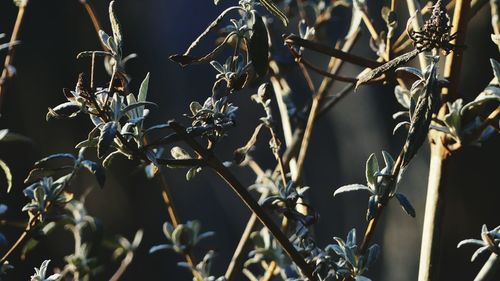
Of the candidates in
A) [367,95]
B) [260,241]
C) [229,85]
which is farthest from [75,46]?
[229,85]

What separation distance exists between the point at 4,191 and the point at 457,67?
2.53 m

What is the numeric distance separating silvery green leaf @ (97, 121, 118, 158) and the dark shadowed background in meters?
2.30

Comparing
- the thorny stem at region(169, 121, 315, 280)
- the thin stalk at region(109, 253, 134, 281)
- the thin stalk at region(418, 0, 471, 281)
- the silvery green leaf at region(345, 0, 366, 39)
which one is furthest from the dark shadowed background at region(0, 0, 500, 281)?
the thorny stem at region(169, 121, 315, 280)

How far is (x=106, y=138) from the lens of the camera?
2.10ft

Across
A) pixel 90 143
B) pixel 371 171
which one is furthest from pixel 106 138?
pixel 371 171

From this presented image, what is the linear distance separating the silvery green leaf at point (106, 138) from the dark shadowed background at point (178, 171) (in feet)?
7.55

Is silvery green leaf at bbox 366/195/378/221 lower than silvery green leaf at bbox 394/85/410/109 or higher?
lower

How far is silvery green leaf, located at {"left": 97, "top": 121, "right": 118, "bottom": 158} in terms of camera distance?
637mm

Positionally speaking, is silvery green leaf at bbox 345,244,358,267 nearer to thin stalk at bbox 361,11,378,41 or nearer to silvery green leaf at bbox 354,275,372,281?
silvery green leaf at bbox 354,275,372,281

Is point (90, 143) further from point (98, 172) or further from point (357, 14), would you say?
point (357, 14)

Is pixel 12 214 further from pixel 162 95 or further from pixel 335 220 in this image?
pixel 335 220

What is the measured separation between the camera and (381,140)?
10.2ft

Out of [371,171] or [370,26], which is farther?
[370,26]

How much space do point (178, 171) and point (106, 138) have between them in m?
2.49
